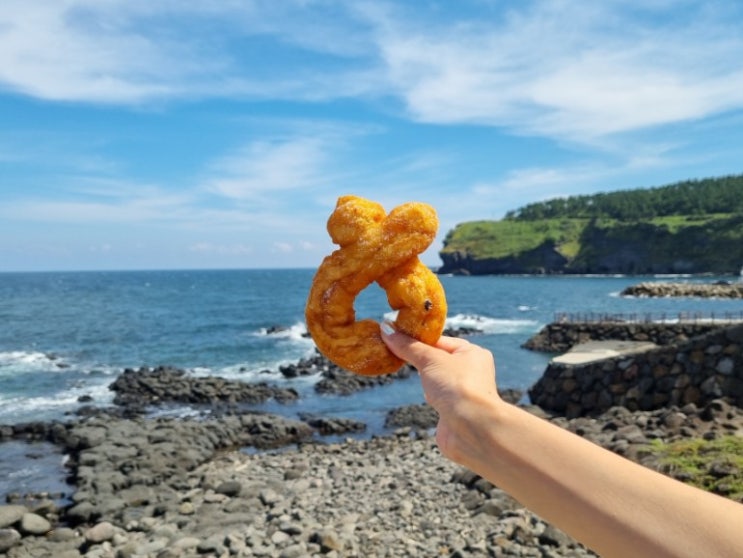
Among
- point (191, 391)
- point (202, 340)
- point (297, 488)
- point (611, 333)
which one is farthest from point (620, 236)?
point (297, 488)

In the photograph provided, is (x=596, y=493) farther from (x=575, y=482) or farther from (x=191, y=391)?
(x=191, y=391)

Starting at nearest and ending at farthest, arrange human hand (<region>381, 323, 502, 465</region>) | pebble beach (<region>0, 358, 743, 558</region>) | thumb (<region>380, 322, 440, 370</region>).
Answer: human hand (<region>381, 323, 502, 465</region>) < thumb (<region>380, 322, 440, 370</region>) < pebble beach (<region>0, 358, 743, 558</region>)

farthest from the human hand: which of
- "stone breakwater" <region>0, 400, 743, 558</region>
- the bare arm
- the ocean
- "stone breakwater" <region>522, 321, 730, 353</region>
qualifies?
"stone breakwater" <region>522, 321, 730, 353</region>

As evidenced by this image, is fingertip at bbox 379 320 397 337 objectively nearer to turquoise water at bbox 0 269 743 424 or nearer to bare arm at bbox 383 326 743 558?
bare arm at bbox 383 326 743 558

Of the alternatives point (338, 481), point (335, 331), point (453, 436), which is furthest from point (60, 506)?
point (453, 436)

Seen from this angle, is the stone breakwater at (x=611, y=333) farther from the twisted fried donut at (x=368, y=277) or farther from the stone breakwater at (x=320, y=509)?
the twisted fried donut at (x=368, y=277)

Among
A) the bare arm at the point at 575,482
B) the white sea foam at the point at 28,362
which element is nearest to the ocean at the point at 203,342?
the white sea foam at the point at 28,362
